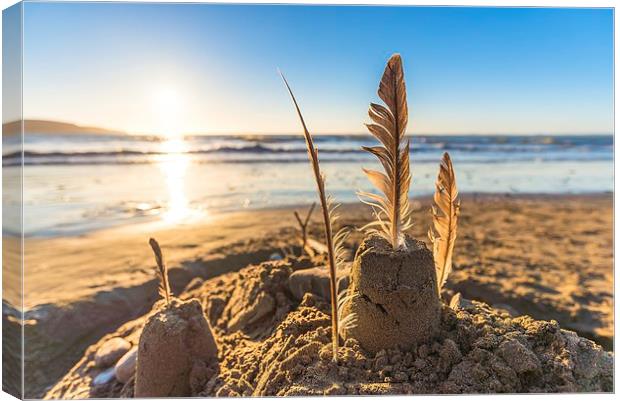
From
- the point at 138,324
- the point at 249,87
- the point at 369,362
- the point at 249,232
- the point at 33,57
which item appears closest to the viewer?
the point at 369,362

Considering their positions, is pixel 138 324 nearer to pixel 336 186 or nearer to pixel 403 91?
pixel 403 91

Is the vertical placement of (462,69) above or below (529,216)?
above

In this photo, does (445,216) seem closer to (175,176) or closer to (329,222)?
(329,222)

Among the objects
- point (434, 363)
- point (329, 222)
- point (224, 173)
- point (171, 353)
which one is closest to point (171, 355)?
point (171, 353)

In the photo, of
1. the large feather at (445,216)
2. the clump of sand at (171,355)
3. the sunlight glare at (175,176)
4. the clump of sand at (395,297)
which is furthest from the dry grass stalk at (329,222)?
the sunlight glare at (175,176)

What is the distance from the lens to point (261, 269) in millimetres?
3057

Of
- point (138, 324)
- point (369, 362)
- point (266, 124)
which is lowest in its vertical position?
point (138, 324)

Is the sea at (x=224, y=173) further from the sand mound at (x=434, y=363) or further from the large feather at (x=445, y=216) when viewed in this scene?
the sand mound at (x=434, y=363)

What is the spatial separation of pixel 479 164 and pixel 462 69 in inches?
288

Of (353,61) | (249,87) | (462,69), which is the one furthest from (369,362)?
(462,69)

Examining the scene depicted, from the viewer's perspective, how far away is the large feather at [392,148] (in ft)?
6.52

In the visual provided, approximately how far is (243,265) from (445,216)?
283 cm

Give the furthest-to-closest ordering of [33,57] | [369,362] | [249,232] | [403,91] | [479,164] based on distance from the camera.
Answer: [479,164], [249,232], [33,57], [369,362], [403,91]

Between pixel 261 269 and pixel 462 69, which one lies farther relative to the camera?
pixel 462 69
